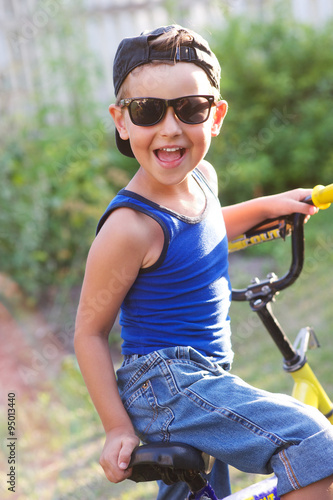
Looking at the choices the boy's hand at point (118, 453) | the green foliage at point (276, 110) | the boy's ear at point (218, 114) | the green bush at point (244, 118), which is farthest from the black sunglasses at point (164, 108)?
the green foliage at point (276, 110)

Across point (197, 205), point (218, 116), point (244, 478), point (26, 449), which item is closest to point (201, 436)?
point (197, 205)

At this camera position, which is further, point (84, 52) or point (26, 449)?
point (84, 52)

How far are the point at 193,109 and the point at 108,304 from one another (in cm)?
56

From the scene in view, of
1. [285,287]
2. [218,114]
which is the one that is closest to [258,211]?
[285,287]

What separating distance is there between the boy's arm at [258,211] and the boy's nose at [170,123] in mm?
578

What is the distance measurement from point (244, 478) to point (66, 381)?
141 centimetres

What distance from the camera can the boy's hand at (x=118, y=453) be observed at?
1571 mm

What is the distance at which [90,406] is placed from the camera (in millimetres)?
3918

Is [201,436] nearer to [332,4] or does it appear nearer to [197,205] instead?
[197,205]

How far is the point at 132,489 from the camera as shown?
3.23 m

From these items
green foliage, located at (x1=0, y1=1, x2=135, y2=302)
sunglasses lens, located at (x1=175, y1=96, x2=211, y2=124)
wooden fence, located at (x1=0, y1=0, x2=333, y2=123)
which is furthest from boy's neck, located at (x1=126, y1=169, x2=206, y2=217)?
wooden fence, located at (x1=0, y1=0, x2=333, y2=123)

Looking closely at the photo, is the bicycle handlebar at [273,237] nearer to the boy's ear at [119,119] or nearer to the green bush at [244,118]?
the boy's ear at [119,119]

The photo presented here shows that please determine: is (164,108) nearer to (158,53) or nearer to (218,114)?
(158,53)

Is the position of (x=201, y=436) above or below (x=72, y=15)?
below
